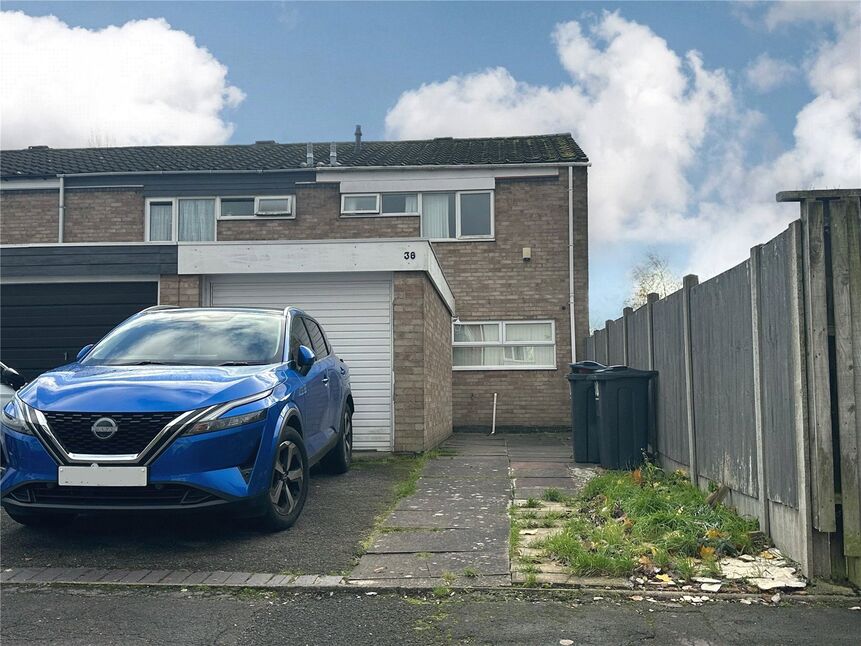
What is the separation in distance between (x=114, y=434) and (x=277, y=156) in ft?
54.8

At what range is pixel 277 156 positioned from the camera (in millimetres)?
20781

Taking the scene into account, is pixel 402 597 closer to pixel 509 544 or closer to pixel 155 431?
pixel 509 544

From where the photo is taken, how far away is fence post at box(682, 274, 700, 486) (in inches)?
292

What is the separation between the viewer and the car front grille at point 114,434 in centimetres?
502

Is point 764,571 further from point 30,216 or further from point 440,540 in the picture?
point 30,216

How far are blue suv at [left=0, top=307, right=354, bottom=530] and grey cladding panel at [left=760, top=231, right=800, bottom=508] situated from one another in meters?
3.41

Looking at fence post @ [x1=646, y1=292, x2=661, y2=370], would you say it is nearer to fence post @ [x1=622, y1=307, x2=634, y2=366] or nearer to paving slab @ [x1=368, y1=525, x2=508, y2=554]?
fence post @ [x1=622, y1=307, x2=634, y2=366]

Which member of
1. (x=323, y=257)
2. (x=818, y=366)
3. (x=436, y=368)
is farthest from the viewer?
(x=436, y=368)

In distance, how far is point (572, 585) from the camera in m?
4.65

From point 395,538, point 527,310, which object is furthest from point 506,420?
point 395,538

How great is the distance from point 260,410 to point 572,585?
238cm

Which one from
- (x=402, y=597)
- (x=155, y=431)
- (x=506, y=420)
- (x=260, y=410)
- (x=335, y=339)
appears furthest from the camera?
(x=506, y=420)

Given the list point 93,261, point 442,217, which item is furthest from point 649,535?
point 442,217

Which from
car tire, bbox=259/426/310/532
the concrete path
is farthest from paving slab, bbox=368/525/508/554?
car tire, bbox=259/426/310/532
